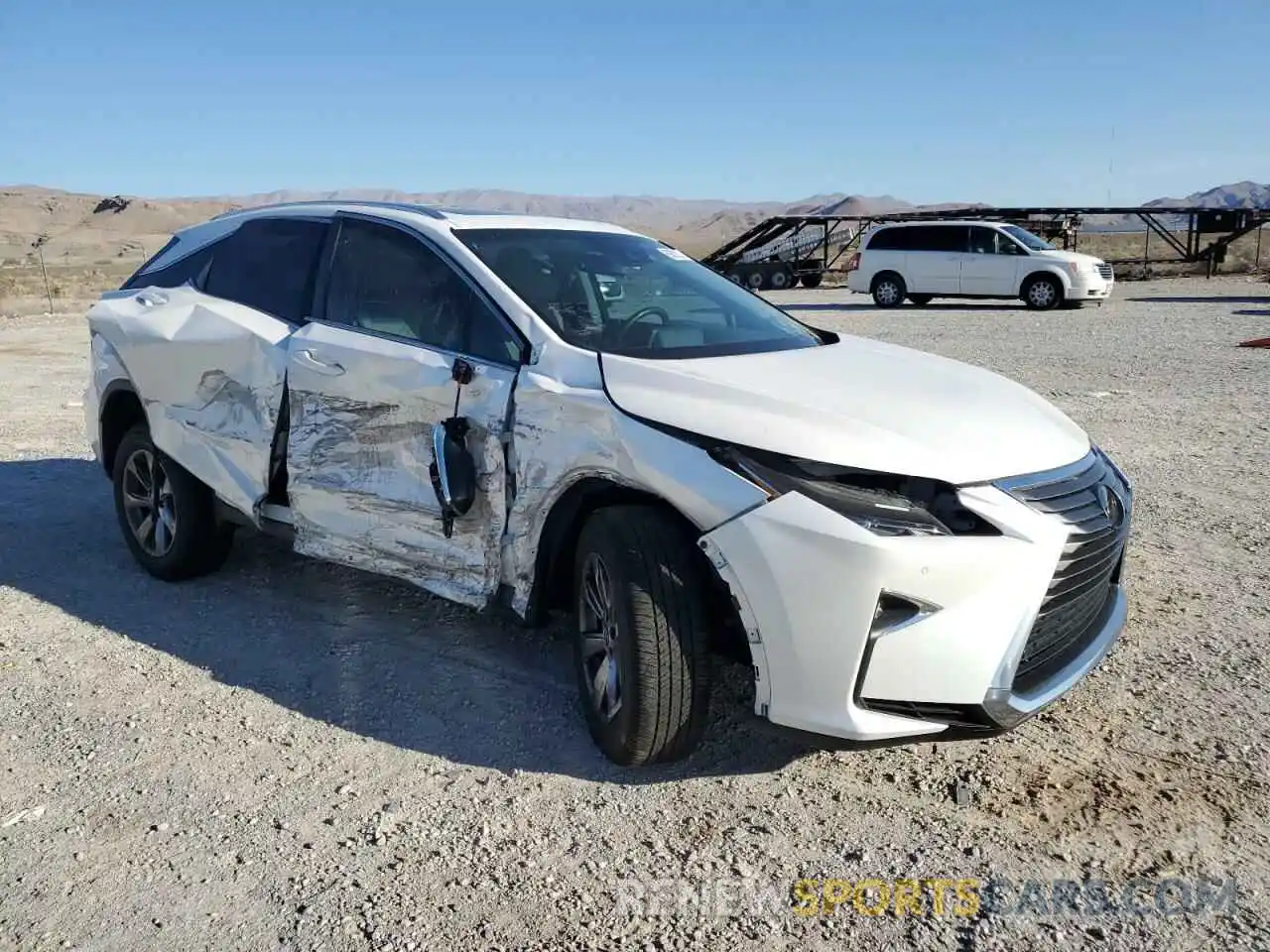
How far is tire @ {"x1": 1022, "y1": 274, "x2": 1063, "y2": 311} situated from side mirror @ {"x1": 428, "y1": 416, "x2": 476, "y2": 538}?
66.6 feet

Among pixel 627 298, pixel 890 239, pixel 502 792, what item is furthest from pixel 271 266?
pixel 890 239

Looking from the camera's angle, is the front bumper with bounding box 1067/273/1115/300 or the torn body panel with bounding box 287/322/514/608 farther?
the front bumper with bounding box 1067/273/1115/300

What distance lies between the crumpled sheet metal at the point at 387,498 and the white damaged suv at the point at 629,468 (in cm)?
1

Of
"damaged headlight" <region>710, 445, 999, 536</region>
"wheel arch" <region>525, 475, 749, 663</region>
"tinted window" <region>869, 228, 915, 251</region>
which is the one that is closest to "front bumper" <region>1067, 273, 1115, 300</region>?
"tinted window" <region>869, 228, 915, 251</region>

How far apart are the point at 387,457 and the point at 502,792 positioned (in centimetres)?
145

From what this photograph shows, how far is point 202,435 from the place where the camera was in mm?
5043

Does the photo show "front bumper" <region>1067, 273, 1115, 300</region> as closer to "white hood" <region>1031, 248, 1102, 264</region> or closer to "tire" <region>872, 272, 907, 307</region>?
"white hood" <region>1031, 248, 1102, 264</region>

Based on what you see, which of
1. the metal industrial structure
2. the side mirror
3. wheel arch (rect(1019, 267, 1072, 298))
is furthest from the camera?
the metal industrial structure

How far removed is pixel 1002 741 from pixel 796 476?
135 centimetres

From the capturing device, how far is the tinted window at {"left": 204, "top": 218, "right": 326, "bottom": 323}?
16.0ft

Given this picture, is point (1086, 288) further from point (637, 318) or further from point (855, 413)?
point (855, 413)

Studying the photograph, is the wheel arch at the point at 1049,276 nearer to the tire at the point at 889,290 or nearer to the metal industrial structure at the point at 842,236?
the tire at the point at 889,290

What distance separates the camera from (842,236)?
33250mm

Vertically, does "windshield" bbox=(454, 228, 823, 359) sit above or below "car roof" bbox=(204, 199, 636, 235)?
below
